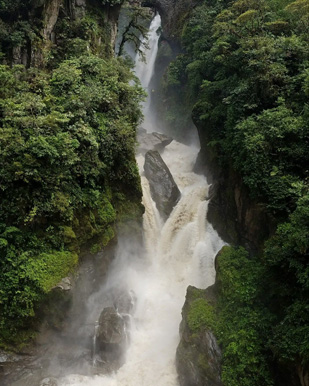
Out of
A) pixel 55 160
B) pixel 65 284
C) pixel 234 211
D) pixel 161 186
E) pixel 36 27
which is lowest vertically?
pixel 65 284

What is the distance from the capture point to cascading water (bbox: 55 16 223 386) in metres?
11.5

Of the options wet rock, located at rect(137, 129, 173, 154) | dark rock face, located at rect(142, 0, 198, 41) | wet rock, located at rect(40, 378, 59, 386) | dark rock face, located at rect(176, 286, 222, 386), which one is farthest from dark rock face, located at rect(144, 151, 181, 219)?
dark rock face, located at rect(142, 0, 198, 41)

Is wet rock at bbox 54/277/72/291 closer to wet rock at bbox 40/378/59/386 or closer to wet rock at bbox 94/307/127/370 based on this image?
wet rock at bbox 94/307/127/370

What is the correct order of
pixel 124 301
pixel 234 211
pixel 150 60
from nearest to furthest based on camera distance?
1. pixel 124 301
2. pixel 234 211
3. pixel 150 60

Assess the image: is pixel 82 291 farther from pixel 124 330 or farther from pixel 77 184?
pixel 77 184

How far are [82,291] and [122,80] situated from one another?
10.8 m

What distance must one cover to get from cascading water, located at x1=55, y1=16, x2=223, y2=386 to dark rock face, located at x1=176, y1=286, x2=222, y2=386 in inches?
32.7

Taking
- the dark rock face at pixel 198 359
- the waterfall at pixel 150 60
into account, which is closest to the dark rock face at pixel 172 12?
the waterfall at pixel 150 60

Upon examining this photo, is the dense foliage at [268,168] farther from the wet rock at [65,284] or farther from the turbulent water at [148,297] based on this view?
the wet rock at [65,284]

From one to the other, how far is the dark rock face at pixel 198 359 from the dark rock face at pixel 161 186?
8286mm

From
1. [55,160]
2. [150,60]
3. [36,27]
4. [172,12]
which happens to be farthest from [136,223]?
[150,60]

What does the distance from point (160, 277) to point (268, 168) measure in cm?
790

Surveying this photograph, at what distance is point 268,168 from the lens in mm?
11836

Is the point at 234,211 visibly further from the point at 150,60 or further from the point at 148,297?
the point at 150,60
